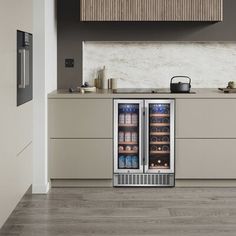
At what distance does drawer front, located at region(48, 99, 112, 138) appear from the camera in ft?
18.2

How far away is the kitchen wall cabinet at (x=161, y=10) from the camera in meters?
5.84

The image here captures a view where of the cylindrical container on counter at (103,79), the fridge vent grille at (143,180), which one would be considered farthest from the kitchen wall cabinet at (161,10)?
the fridge vent grille at (143,180)

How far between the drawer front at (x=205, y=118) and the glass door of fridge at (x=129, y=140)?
0.39 metres

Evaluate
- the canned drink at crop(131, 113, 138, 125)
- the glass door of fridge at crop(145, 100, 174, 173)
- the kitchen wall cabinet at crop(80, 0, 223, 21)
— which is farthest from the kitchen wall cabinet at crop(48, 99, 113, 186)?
the kitchen wall cabinet at crop(80, 0, 223, 21)

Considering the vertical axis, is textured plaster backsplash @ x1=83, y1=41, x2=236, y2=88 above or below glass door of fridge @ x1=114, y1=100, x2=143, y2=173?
above

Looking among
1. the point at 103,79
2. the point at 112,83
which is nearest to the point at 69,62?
the point at 103,79

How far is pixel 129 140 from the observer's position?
18.6 ft

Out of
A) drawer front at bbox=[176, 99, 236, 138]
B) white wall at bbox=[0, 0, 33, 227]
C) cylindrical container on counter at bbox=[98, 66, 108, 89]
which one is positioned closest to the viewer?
white wall at bbox=[0, 0, 33, 227]

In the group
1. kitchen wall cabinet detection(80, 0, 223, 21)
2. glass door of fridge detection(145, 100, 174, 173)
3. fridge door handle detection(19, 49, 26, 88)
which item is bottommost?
glass door of fridge detection(145, 100, 174, 173)

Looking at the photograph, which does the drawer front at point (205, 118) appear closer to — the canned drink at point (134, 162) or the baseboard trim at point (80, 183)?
the canned drink at point (134, 162)

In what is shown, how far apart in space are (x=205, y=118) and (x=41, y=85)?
1.56m

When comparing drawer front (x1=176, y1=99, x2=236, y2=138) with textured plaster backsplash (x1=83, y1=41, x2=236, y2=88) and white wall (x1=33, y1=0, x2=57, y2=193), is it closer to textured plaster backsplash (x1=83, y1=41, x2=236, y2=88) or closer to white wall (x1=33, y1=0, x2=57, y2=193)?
textured plaster backsplash (x1=83, y1=41, x2=236, y2=88)

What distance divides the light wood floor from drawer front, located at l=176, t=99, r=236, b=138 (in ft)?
1.73

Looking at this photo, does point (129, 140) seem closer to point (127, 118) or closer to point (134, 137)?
point (134, 137)
